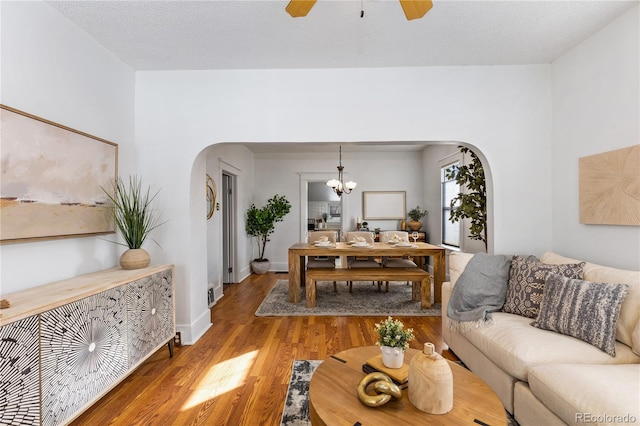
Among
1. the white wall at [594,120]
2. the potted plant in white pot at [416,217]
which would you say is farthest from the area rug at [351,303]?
the white wall at [594,120]

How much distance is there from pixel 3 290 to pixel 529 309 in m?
3.41

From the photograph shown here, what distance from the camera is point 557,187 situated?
280 centimetres

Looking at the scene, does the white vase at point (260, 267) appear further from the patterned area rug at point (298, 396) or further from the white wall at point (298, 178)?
the patterned area rug at point (298, 396)

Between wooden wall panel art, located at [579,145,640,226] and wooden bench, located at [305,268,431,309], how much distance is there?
1.89m

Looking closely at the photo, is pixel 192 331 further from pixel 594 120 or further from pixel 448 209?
pixel 448 209

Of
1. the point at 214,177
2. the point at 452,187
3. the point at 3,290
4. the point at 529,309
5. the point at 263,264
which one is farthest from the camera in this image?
the point at 263,264

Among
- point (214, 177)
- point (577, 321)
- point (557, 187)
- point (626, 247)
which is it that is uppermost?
point (214, 177)

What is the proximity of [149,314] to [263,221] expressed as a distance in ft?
12.2

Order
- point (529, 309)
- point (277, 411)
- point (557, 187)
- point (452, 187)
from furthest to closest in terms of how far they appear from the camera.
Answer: point (452, 187) → point (557, 187) → point (529, 309) → point (277, 411)

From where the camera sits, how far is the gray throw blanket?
2.35 metres

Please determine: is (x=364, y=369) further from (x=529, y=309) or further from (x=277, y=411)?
(x=529, y=309)

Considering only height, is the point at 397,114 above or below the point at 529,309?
above

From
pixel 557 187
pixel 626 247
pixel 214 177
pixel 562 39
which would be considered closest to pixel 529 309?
pixel 626 247
